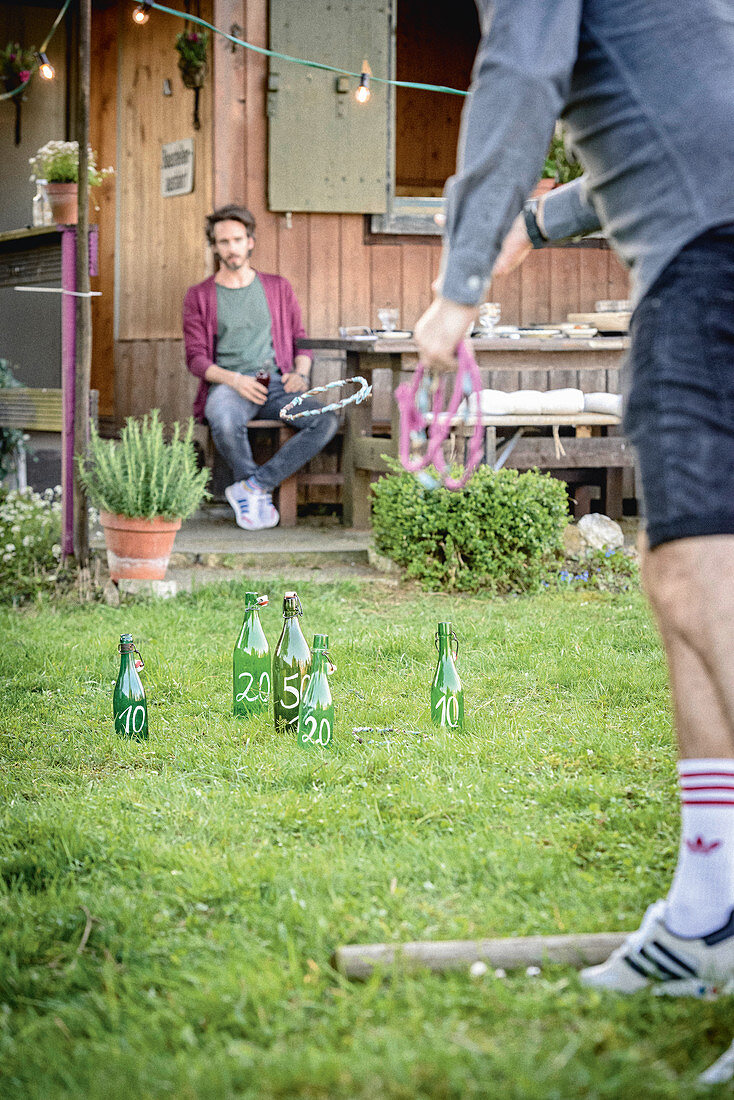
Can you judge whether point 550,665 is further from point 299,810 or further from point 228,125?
point 228,125

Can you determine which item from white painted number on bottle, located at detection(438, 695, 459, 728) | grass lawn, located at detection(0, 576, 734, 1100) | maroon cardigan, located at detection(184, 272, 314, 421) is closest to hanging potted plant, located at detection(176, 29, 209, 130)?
maroon cardigan, located at detection(184, 272, 314, 421)

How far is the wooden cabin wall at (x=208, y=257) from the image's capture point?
674 centimetres

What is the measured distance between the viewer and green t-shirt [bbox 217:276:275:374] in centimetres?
645

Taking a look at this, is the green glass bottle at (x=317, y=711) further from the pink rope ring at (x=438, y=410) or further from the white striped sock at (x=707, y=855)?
the white striped sock at (x=707, y=855)

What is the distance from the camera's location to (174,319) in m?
7.24

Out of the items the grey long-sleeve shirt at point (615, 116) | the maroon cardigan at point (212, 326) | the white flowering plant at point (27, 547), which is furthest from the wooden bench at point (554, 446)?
the grey long-sleeve shirt at point (615, 116)

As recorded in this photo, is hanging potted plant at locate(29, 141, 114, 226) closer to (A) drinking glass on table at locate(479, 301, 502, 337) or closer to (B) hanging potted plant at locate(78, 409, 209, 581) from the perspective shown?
(B) hanging potted plant at locate(78, 409, 209, 581)

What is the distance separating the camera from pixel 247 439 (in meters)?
6.24

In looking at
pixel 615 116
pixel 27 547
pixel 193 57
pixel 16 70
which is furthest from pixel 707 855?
pixel 16 70

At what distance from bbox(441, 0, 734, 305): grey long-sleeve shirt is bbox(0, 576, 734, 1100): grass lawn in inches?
40.1

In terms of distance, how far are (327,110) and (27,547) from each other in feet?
10.5

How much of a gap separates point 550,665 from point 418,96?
7.79 metres

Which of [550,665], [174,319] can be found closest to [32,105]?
[174,319]

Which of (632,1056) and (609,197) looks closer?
(632,1056)
